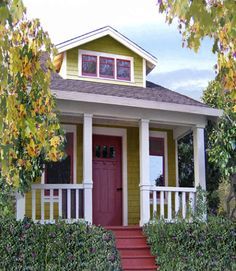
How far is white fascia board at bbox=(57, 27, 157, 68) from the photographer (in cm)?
1218

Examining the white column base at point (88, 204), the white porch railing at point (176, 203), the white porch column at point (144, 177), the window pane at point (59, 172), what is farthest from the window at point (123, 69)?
the white column base at point (88, 204)

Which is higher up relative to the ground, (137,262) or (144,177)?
(144,177)

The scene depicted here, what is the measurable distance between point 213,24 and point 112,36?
29.1 ft

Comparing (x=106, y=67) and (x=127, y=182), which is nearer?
(x=127, y=182)

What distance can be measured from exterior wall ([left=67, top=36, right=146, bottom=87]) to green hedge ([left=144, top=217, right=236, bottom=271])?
456 cm

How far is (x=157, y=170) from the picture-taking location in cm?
1267

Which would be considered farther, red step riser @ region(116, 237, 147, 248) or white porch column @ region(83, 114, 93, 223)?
white porch column @ region(83, 114, 93, 223)

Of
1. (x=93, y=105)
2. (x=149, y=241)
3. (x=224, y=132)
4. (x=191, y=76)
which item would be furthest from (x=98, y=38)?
(x=191, y=76)

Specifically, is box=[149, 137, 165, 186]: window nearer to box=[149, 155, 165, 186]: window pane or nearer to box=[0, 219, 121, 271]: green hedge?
box=[149, 155, 165, 186]: window pane

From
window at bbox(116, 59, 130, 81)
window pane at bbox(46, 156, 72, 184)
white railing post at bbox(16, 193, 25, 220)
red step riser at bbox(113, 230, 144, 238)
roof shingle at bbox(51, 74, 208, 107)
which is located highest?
window at bbox(116, 59, 130, 81)

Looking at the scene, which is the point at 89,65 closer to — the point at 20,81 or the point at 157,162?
the point at 157,162

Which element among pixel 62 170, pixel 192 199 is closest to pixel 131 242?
pixel 192 199

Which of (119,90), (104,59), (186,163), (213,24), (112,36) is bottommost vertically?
(186,163)

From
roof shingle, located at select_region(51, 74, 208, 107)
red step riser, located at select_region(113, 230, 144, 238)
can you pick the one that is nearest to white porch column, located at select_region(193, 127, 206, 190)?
roof shingle, located at select_region(51, 74, 208, 107)
